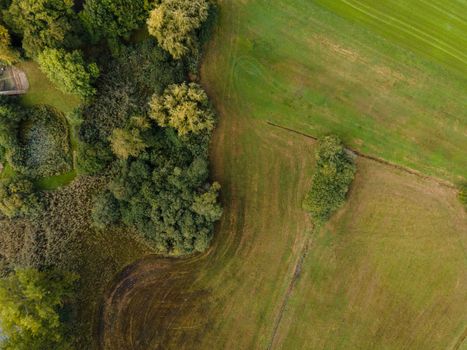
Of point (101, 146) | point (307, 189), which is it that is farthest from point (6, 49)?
point (307, 189)

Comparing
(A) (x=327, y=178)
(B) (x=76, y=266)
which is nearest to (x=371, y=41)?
(A) (x=327, y=178)

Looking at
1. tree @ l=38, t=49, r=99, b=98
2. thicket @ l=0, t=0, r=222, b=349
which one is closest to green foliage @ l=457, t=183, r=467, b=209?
thicket @ l=0, t=0, r=222, b=349

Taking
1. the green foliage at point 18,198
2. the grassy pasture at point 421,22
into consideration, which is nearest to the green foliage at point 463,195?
the grassy pasture at point 421,22

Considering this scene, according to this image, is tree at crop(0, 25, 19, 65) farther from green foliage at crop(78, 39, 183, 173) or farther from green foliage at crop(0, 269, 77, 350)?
green foliage at crop(0, 269, 77, 350)

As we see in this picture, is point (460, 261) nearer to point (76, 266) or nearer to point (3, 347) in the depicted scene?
point (76, 266)

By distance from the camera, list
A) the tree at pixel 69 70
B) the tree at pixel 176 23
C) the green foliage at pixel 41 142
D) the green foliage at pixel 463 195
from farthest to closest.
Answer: the green foliage at pixel 463 195, the green foliage at pixel 41 142, the tree at pixel 176 23, the tree at pixel 69 70

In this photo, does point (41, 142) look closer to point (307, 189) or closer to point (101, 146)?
point (101, 146)

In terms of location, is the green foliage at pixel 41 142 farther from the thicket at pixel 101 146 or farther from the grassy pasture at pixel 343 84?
the grassy pasture at pixel 343 84
